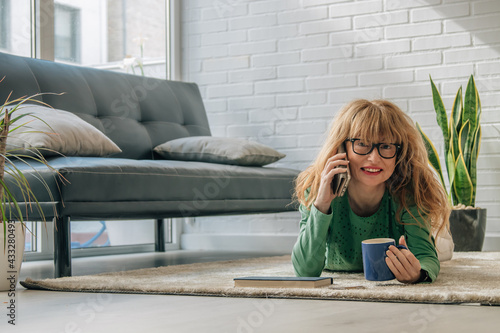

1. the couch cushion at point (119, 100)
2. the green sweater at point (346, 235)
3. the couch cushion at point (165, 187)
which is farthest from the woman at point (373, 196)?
the couch cushion at point (119, 100)

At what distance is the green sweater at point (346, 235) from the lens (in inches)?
72.9

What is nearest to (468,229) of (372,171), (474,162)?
(474,162)

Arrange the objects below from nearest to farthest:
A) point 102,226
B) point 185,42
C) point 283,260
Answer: point 283,260 → point 102,226 → point 185,42

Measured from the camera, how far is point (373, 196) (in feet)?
6.33

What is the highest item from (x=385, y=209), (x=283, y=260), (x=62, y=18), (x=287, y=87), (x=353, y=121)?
(x=62, y=18)

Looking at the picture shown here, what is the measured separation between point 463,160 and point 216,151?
1.11m

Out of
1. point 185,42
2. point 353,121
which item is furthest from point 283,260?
point 185,42

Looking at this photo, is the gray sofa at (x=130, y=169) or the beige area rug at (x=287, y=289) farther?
the gray sofa at (x=130, y=169)

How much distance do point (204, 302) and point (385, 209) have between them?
23.9 inches

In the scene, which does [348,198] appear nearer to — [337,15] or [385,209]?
[385,209]

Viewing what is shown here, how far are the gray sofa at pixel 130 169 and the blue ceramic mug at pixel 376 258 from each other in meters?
0.88

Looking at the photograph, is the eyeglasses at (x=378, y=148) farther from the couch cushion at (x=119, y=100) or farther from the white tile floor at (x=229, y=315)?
the couch cushion at (x=119, y=100)

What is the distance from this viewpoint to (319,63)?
3805mm

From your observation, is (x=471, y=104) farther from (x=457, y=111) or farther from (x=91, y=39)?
(x=91, y=39)
